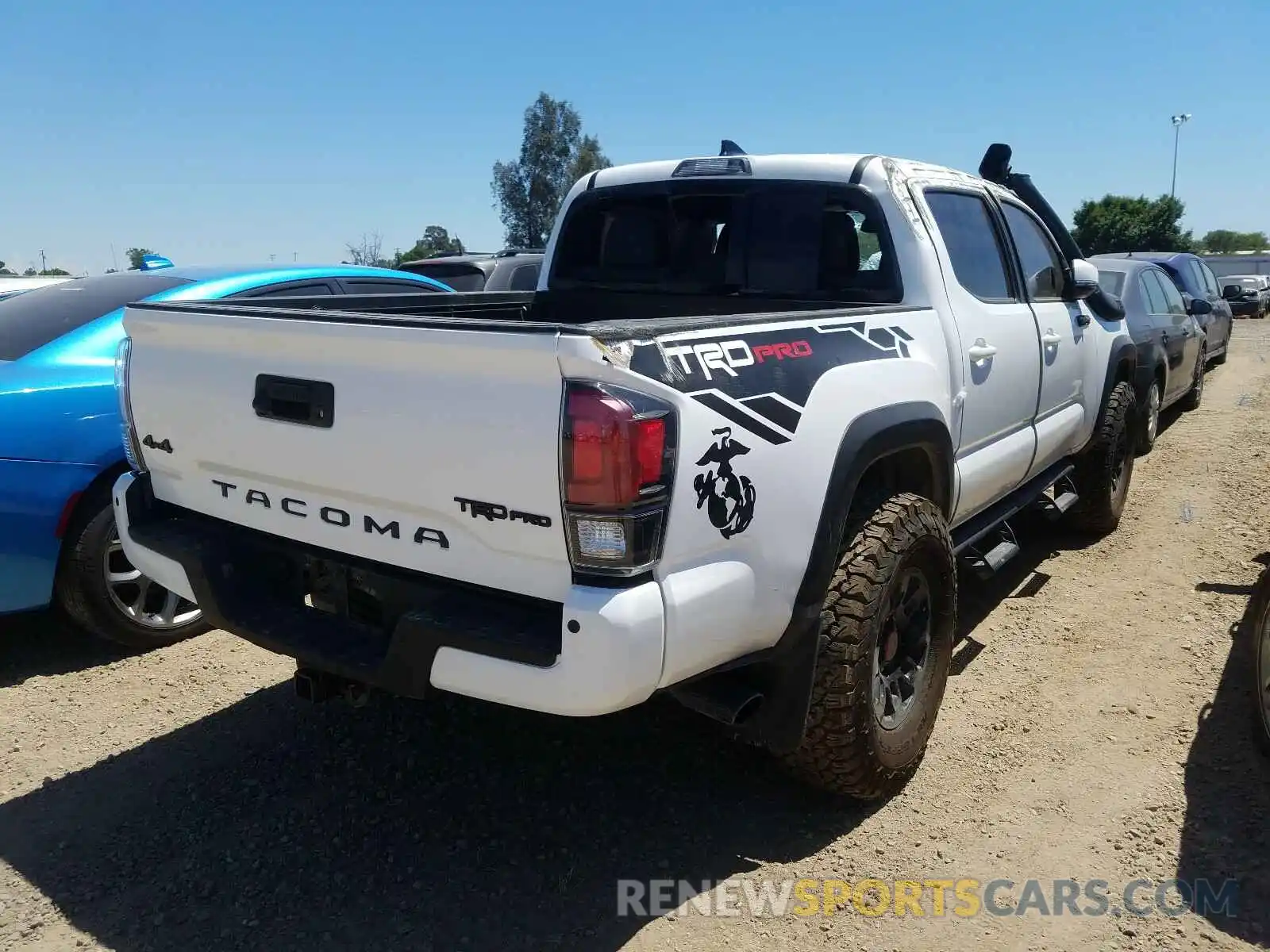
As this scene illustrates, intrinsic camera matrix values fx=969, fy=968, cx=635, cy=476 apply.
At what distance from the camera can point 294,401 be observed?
8.38 ft

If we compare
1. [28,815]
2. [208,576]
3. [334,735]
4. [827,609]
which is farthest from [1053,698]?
[28,815]

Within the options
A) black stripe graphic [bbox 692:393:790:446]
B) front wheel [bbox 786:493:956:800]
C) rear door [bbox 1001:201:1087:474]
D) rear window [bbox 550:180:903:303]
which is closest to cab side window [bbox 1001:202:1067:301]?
rear door [bbox 1001:201:1087:474]

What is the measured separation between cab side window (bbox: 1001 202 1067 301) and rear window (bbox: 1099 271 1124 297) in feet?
11.5

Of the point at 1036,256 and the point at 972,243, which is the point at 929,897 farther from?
the point at 1036,256

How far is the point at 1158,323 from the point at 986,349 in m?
5.67

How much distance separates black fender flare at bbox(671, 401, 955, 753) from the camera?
2564mm

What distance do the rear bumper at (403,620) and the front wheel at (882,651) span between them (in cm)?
77

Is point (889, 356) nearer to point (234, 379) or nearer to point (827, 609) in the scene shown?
point (827, 609)

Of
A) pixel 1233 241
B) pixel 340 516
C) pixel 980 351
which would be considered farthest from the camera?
pixel 1233 241

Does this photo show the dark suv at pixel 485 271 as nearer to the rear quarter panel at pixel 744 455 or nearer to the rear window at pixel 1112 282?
the rear window at pixel 1112 282

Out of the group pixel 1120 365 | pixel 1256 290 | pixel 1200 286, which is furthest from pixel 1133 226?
pixel 1120 365

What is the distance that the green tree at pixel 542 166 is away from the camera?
2375 inches

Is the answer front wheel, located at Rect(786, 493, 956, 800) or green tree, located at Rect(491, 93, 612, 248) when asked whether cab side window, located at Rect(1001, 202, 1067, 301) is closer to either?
front wheel, located at Rect(786, 493, 956, 800)

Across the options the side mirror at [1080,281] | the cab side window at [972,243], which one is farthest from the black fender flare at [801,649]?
the side mirror at [1080,281]
